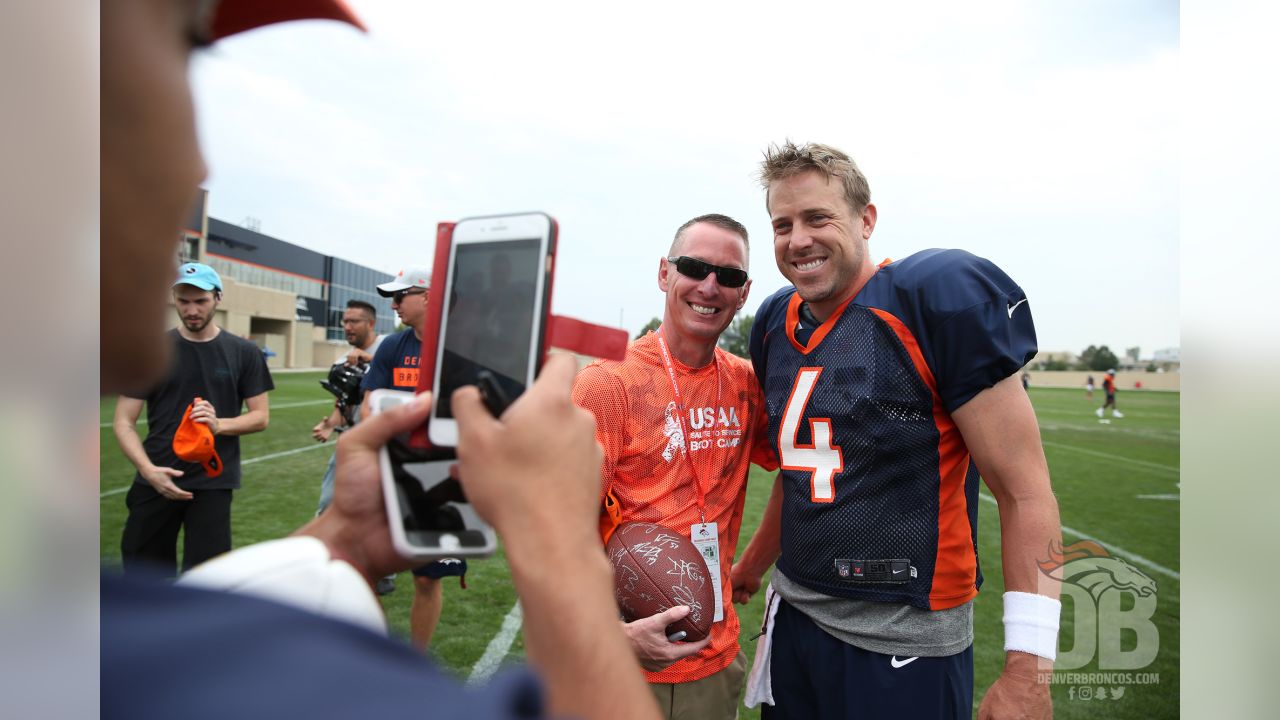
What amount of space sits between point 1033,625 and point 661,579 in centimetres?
108

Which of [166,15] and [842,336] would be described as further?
[842,336]

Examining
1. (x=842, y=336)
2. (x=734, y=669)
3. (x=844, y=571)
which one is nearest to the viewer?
(x=844, y=571)

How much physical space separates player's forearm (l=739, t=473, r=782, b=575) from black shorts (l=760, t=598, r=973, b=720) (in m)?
0.39

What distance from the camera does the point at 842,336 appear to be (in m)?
2.14

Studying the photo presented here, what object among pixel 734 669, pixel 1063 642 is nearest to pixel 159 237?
pixel 734 669

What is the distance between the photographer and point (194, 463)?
403 centimetres

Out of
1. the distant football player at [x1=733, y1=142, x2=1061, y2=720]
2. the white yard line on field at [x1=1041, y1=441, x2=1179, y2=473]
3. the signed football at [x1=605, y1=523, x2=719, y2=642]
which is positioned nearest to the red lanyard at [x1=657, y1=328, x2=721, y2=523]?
the signed football at [x1=605, y1=523, x2=719, y2=642]

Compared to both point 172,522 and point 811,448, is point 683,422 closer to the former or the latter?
point 811,448

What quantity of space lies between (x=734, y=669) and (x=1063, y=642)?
3952mm

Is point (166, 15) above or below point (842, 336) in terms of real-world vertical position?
above

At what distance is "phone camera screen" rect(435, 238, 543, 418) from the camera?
2.66 feet

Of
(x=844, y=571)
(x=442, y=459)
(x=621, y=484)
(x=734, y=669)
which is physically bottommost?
(x=734, y=669)

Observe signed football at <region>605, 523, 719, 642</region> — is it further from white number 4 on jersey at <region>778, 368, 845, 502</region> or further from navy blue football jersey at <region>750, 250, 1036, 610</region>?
white number 4 on jersey at <region>778, 368, 845, 502</region>

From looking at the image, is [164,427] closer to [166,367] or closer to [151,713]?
[166,367]
